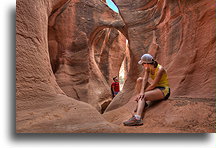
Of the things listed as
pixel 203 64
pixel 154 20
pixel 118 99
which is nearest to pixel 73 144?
pixel 203 64

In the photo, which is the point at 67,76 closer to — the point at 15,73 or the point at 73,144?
the point at 15,73

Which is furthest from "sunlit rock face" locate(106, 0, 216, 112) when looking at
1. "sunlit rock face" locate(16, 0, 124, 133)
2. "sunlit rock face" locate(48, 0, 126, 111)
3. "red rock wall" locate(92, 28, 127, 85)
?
"red rock wall" locate(92, 28, 127, 85)

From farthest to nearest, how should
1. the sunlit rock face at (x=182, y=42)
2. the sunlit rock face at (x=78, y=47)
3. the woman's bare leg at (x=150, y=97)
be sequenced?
the sunlit rock face at (x=78, y=47) < the sunlit rock face at (x=182, y=42) < the woman's bare leg at (x=150, y=97)

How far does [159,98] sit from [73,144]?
52.9 inches

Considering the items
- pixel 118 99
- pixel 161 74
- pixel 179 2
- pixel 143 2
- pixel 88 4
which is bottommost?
pixel 118 99

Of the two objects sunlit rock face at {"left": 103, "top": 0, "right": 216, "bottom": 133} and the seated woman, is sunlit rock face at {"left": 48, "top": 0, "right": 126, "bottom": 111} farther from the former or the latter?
the seated woman

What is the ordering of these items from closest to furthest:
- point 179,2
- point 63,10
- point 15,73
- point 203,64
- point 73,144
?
point 73,144
point 15,73
point 203,64
point 179,2
point 63,10

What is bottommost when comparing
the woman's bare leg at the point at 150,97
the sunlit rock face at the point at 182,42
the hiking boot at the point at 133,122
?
the hiking boot at the point at 133,122

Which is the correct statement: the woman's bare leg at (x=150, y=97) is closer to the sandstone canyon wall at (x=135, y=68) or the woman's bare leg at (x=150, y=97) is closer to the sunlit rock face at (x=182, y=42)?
the sandstone canyon wall at (x=135, y=68)

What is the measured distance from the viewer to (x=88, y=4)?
825cm

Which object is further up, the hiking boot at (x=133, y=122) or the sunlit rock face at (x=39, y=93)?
the sunlit rock face at (x=39, y=93)

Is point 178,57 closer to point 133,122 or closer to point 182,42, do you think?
point 182,42

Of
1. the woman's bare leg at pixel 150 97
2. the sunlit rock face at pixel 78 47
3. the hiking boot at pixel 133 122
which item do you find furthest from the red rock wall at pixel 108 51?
the hiking boot at pixel 133 122

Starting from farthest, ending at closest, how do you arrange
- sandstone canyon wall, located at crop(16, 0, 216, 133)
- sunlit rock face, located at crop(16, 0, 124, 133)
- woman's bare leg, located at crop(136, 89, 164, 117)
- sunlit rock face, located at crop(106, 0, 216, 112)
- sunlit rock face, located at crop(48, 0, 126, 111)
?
1. sunlit rock face, located at crop(48, 0, 126, 111)
2. sunlit rock face, located at crop(106, 0, 216, 112)
3. woman's bare leg, located at crop(136, 89, 164, 117)
4. sandstone canyon wall, located at crop(16, 0, 216, 133)
5. sunlit rock face, located at crop(16, 0, 124, 133)
